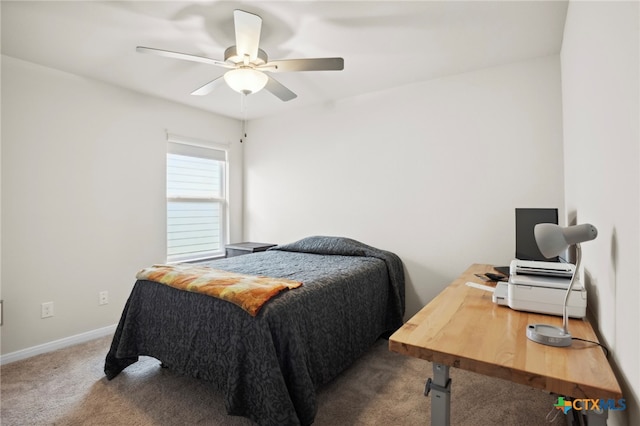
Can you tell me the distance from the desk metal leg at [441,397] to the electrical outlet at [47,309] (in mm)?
3061

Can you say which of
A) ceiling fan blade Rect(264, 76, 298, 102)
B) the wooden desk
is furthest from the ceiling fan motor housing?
the wooden desk

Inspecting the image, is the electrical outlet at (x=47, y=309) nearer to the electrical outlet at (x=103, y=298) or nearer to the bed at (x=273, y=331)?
the electrical outlet at (x=103, y=298)

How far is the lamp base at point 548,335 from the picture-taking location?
957 millimetres

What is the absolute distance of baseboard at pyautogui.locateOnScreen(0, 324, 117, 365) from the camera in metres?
2.37

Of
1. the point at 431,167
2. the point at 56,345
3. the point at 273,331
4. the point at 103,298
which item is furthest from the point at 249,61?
the point at 56,345

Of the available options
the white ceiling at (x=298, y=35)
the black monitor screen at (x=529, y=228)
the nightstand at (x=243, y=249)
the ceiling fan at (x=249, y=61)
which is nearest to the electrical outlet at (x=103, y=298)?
the nightstand at (x=243, y=249)

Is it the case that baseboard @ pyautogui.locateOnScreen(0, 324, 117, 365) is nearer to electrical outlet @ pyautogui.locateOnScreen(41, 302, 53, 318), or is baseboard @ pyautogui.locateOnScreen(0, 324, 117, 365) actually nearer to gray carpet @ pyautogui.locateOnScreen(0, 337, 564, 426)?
gray carpet @ pyautogui.locateOnScreen(0, 337, 564, 426)

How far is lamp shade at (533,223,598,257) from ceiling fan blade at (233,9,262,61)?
1723mm

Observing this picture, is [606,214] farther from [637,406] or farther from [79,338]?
[79,338]

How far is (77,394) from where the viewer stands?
1.95 m

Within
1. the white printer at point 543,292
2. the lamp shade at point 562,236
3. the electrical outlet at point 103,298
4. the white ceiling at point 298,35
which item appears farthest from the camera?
the electrical outlet at point 103,298

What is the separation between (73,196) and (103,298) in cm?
98

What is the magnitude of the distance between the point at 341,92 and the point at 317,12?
1.35 meters

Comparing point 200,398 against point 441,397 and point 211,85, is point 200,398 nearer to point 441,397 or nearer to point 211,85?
point 441,397
